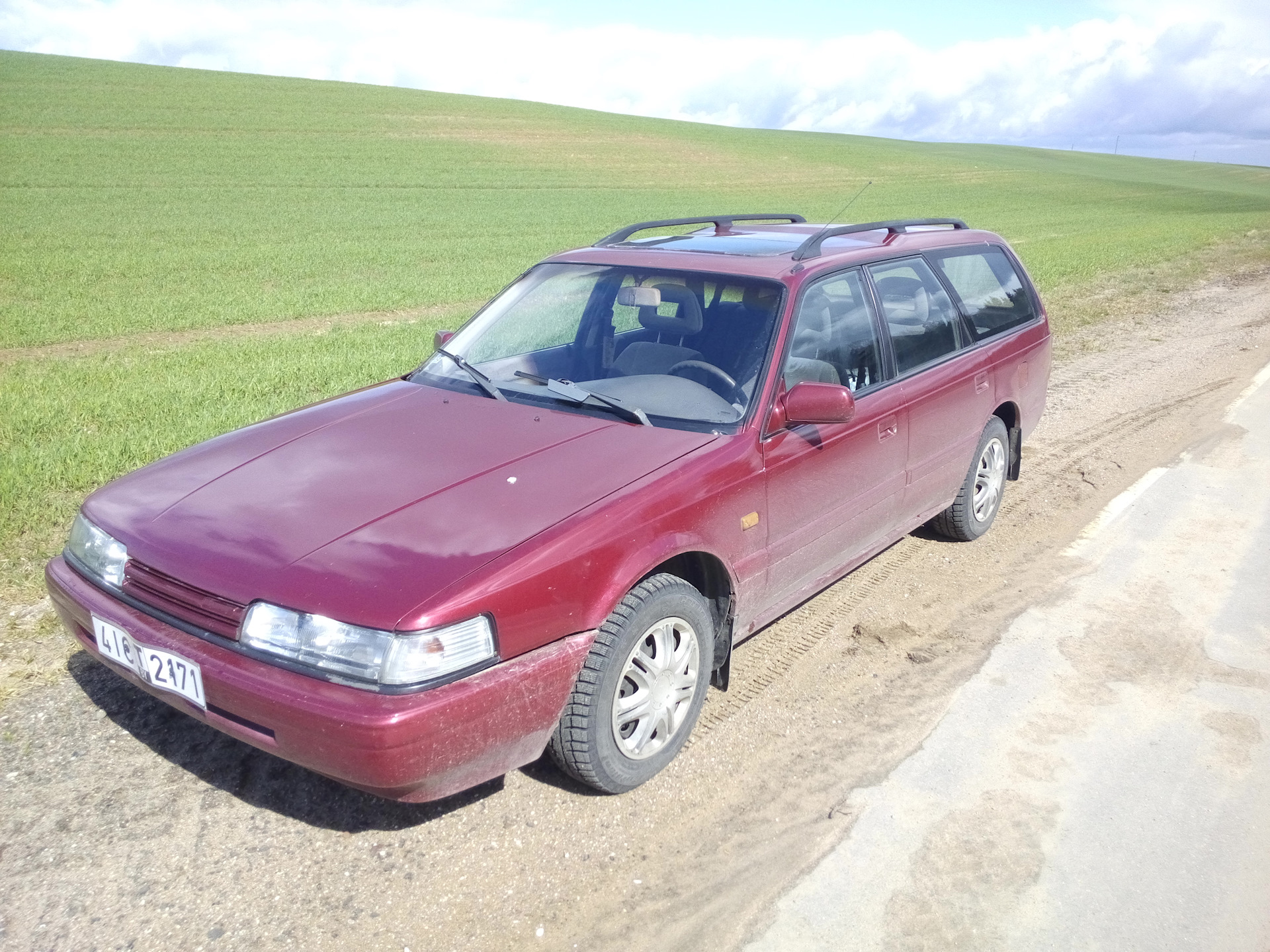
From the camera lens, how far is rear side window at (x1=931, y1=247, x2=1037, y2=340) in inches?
206

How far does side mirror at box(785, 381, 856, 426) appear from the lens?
364cm

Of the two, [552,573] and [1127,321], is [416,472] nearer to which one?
[552,573]

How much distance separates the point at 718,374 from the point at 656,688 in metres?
1.22

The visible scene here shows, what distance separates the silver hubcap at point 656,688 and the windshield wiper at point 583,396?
78 centimetres

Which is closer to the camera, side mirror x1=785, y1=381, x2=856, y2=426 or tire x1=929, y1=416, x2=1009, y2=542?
side mirror x1=785, y1=381, x2=856, y2=426

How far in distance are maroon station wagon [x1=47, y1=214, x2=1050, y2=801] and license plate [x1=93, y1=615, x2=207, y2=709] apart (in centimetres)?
1

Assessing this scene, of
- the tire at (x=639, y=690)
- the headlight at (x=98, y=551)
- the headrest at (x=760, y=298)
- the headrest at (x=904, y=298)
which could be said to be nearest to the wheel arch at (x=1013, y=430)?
the headrest at (x=904, y=298)

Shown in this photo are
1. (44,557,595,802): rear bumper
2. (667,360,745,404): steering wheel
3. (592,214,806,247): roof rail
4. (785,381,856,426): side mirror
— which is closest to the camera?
(44,557,595,802): rear bumper

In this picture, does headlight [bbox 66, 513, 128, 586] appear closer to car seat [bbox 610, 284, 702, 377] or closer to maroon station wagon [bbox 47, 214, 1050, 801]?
maroon station wagon [bbox 47, 214, 1050, 801]

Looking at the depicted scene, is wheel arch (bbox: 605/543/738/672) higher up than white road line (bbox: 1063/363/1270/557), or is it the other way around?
wheel arch (bbox: 605/543/738/672)

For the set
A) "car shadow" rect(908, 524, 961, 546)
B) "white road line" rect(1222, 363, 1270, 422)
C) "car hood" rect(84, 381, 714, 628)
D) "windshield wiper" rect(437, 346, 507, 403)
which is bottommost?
"car shadow" rect(908, 524, 961, 546)

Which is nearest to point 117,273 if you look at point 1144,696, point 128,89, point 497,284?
point 497,284

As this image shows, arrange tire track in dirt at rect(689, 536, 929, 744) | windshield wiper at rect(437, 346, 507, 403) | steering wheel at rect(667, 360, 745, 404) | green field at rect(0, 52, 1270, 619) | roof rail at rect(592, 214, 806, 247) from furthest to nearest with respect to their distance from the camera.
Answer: green field at rect(0, 52, 1270, 619)
roof rail at rect(592, 214, 806, 247)
windshield wiper at rect(437, 346, 507, 403)
tire track in dirt at rect(689, 536, 929, 744)
steering wheel at rect(667, 360, 745, 404)

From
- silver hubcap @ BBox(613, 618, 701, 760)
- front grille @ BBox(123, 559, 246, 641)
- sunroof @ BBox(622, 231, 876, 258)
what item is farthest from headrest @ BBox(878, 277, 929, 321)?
front grille @ BBox(123, 559, 246, 641)
